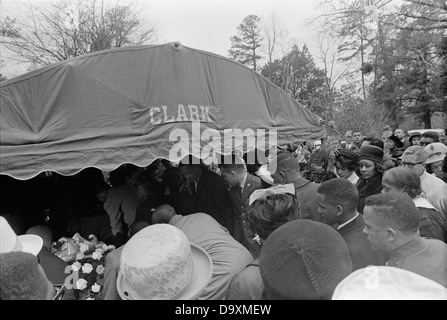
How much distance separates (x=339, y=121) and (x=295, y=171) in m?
20.8

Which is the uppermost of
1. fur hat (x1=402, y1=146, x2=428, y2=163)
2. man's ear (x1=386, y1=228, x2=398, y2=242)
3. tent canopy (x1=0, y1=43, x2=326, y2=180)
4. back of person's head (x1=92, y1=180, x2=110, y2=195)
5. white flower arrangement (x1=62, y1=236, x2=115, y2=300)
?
tent canopy (x1=0, y1=43, x2=326, y2=180)

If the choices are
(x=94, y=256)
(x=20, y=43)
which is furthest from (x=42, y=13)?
(x=94, y=256)

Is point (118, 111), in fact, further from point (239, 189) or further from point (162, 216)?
point (239, 189)

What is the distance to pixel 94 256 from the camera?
3746 mm

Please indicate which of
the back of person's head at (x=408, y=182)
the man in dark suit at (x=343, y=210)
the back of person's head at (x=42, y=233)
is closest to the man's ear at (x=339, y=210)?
the man in dark suit at (x=343, y=210)

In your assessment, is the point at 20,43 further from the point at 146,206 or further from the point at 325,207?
the point at 325,207

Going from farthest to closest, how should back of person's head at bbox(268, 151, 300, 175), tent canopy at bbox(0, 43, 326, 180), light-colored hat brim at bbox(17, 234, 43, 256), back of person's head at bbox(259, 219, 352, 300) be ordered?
back of person's head at bbox(268, 151, 300, 175), tent canopy at bbox(0, 43, 326, 180), light-colored hat brim at bbox(17, 234, 43, 256), back of person's head at bbox(259, 219, 352, 300)

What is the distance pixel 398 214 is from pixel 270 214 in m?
0.83

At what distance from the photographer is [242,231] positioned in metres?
4.75

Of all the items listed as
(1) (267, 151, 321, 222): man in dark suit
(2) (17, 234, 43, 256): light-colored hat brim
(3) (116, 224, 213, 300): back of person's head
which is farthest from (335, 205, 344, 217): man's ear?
(2) (17, 234, 43, 256): light-colored hat brim

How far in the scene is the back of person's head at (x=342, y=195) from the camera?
298cm

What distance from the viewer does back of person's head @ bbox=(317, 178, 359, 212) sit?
2.98 m

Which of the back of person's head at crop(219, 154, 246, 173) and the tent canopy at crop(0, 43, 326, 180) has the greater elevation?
the tent canopy at crop(0, 43, 326, 180)

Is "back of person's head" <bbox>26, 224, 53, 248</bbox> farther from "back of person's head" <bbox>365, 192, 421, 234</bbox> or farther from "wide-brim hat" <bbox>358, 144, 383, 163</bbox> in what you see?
"wide-brim hat" <bbox>358, 144, 383, 163</bbox>
